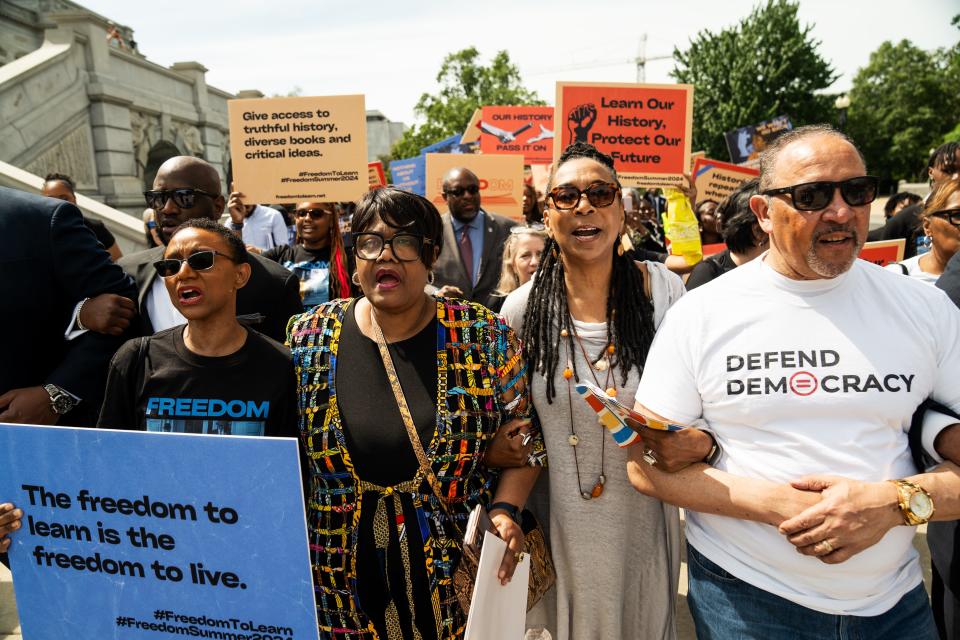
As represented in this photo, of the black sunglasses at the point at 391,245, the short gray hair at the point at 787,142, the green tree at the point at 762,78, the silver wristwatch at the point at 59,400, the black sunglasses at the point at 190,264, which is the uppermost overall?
the green tree at the point at 762,78

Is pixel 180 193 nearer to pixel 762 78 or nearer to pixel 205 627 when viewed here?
pixel 205 627

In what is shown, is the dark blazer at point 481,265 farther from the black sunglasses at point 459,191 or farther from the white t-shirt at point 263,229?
the white t-shirt at point 263,229

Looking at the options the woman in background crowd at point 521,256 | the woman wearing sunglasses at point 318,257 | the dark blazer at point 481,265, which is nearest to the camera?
the woman in background crowd at point 521,256

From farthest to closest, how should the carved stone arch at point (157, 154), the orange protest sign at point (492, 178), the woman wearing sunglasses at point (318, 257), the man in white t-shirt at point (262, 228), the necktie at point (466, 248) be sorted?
the carved stone arch at point (157, 154)
the man in white t-shirt at point (262, 228)
the orange protest sign at point (492, 178)
the necktie at point (466, 248)
the woman wearing sunglasses at point (318, 257)

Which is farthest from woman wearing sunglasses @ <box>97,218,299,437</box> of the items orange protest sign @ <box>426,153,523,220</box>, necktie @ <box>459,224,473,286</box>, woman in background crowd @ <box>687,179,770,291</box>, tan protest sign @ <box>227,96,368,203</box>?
orange protest sign @ <box>426,153,523,220</box>

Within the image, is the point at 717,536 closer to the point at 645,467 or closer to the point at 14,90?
the point at 645,467

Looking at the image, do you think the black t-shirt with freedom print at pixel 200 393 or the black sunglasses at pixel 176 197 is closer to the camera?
the black t-shirt with freedom print at pixel 200 393

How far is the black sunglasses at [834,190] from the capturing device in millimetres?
1658

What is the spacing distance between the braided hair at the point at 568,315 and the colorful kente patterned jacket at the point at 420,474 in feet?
1.06

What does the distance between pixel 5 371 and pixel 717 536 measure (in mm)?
2422

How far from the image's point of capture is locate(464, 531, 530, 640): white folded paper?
65.7 inches

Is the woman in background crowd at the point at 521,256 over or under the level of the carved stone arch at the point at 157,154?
under

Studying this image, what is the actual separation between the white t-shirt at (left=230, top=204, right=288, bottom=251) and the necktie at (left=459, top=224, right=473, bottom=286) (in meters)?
2.61

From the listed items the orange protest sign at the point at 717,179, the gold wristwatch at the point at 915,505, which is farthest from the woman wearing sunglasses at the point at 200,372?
the orange protest sign at the point at 717,179
